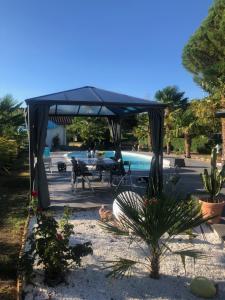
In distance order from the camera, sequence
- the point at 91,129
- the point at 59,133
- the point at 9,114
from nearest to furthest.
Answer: the point at 9,114
the point at 91,129
the point at 59,133

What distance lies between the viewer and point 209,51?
25.2 m

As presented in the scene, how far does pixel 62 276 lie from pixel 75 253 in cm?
34

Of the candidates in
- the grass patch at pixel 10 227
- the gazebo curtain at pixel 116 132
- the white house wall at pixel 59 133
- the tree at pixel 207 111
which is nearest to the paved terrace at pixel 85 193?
the grass patch at pixel 10 227

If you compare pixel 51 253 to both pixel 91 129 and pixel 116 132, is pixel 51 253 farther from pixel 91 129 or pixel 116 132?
pixel 91 129

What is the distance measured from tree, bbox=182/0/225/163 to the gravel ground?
17586 millimetres

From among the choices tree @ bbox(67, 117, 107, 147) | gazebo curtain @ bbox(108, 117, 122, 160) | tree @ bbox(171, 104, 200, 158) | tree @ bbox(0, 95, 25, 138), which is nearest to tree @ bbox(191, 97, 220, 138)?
tree @ bbox(171, 104, 200, 158)

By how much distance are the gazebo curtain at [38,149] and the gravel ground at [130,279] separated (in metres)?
2.89

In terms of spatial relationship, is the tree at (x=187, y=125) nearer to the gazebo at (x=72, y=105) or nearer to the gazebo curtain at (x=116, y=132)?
the gazebo curtain at (x=116, y=132)

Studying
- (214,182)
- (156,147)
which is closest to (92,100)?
(156,147)

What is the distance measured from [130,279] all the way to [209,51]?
78.8 feet

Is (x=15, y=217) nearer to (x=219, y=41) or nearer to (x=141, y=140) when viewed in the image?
(x=219, y=41)

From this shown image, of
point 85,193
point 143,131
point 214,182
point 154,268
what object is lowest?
point 154,268

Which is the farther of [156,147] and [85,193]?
[85,193]

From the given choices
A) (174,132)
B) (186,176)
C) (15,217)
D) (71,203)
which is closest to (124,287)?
(15,217)
